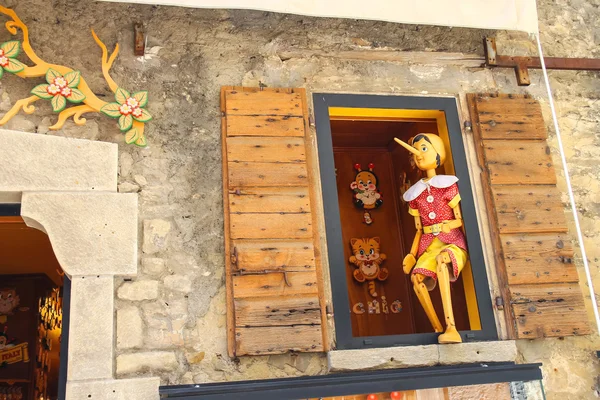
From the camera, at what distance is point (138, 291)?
141 inches

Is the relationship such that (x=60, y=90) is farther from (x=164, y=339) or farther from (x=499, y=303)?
(x=499, y=303)

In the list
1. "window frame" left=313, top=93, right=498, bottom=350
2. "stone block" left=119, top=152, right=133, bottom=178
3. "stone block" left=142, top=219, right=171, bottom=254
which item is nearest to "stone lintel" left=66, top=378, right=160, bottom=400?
"stone block" left=142, top=219, right=171, bottom=254

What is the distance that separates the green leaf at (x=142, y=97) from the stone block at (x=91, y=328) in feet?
3.51

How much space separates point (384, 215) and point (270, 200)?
77.1 inches

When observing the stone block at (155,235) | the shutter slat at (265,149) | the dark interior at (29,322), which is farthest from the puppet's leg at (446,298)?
the dark interior at (29,322)

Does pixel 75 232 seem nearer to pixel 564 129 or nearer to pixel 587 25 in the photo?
pixel 564 129

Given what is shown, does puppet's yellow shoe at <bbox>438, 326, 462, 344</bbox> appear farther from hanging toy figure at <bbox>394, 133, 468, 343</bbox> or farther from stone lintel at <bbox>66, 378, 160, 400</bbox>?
stone lintel at <bbox>66, 378, 160, 400</bbox>

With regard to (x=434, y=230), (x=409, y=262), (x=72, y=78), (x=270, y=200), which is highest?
(x=72, y=78)

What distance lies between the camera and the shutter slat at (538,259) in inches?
157

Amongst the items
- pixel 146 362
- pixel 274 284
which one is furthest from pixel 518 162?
pixel 146 362

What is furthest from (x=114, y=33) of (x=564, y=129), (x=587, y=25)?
(x=587, y=25)

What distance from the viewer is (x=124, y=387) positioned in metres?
3.36

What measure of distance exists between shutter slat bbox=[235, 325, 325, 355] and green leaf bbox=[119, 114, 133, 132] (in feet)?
4.45

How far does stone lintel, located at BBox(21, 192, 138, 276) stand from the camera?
11.5 ft
